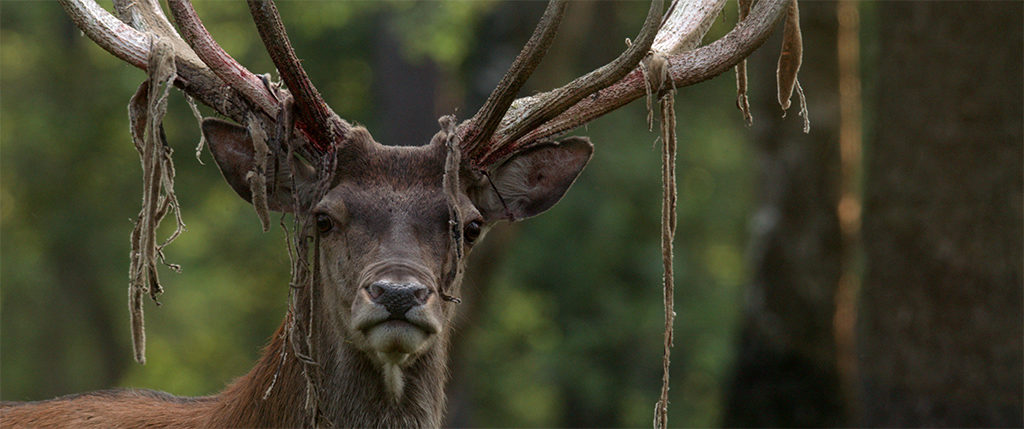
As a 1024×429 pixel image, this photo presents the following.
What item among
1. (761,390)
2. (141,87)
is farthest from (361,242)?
(761,390)

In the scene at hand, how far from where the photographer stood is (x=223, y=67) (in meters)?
5.32

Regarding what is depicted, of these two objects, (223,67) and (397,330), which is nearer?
(397,330)

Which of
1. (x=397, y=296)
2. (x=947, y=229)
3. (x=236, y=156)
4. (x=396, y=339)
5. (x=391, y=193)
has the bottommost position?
(x=396, y=339)

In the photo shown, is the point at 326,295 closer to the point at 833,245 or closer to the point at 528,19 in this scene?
the point at 833,245

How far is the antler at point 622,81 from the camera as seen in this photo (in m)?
5.34

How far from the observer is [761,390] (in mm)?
10797

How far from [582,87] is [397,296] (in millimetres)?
1198

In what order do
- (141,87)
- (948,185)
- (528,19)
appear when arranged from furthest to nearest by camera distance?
(528,19) < (948,185) < (141,87)

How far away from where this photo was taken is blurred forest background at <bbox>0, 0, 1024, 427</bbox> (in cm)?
927

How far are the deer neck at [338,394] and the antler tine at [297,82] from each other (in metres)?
0.82

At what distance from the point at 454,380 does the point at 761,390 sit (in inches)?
157

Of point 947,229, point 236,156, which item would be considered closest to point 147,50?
point 236,156

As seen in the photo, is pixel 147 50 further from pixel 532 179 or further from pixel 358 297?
pixel 532 179

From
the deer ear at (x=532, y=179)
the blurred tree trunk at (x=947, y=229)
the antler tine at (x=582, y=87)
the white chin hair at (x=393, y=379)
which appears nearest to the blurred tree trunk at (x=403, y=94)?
the blurred tree trunk at (x=947, y=229)
